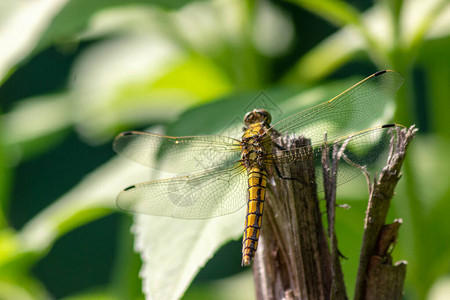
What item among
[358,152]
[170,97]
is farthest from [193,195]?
[170,97]

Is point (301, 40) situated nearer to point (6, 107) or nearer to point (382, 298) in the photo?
point (6, 107)

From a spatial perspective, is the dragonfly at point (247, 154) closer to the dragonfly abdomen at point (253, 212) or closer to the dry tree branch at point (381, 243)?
the dragonfly abdomen at point (253, 212)

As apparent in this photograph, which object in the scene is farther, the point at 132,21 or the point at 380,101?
the point at 132,21

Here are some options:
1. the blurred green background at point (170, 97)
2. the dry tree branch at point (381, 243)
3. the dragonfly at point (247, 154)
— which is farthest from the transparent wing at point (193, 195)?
the dry tree branch at point (381, 243)

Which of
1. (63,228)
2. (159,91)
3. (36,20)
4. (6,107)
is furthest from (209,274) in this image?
(36,20)

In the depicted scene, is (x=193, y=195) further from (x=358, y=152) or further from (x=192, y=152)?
(x=358, y=152)

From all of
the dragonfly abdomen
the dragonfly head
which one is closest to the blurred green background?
the dragonfly head

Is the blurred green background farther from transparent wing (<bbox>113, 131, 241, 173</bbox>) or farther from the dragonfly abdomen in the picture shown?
the dragonfly abdomen
